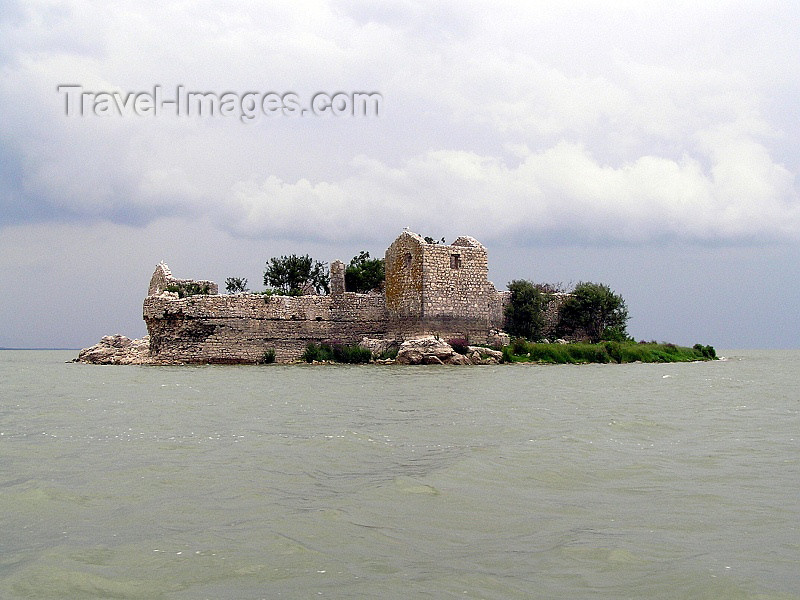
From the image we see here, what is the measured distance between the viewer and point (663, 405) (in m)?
10.4

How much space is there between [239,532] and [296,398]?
7.43 meters

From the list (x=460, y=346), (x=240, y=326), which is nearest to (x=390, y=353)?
(x=460, y=346)

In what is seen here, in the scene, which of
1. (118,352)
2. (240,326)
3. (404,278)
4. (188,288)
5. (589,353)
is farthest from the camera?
(118,352)

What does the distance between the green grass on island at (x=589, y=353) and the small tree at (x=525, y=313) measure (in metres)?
2.36

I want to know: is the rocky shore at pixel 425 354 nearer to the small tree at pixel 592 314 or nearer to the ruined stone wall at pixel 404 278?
the ruined stone wall at pixel 404 278

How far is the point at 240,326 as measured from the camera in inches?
939

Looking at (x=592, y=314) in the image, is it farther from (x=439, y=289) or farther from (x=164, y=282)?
(x=164, y=282)

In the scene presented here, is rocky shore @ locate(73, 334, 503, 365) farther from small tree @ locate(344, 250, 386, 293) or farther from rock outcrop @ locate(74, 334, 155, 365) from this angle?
small tree @ locate(344, 250, 386, 293)

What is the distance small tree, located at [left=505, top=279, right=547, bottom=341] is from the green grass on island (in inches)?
93.0

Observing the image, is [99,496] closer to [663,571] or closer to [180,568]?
[180,568]

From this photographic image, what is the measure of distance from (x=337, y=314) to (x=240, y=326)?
334cm

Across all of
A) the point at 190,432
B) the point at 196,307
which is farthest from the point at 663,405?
the point at 196,307

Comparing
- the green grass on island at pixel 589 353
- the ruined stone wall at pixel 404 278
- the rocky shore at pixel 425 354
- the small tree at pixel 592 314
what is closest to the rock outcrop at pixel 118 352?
the rocky shore at pixel 425 354

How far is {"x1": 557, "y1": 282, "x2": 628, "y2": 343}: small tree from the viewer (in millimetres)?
29406
